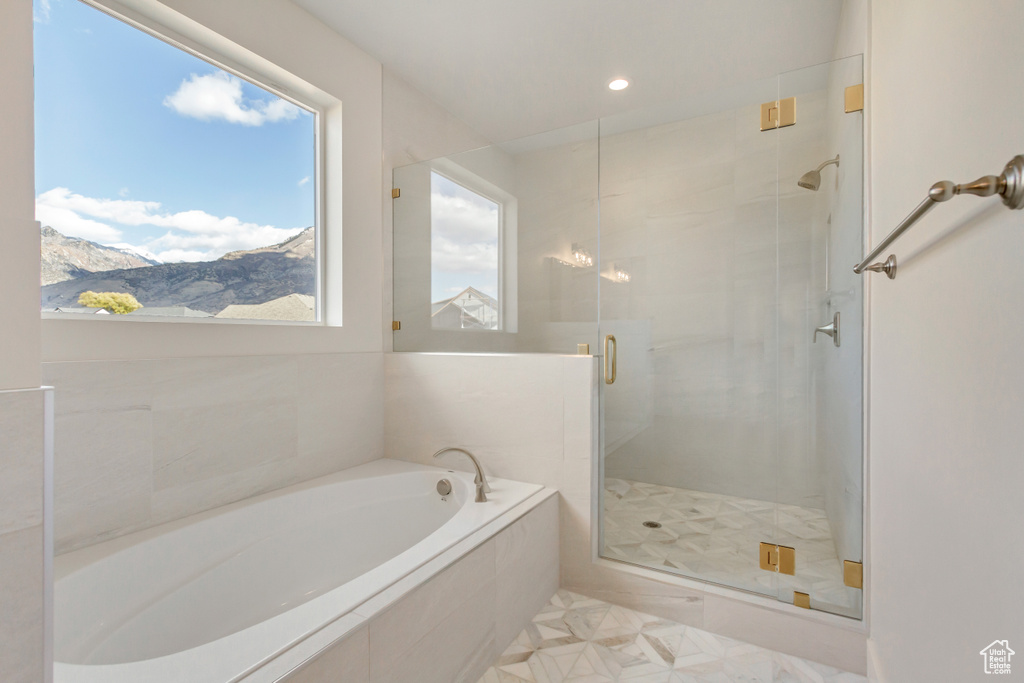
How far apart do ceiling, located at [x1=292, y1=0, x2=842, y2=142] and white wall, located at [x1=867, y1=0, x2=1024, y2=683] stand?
104cm

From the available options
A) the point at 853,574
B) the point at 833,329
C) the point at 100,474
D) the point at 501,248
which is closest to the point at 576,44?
the point at 501,248

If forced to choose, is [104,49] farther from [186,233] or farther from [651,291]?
[651,291]

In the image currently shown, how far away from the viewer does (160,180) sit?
5.93 ft

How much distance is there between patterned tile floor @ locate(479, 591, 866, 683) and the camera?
1554 millimetres

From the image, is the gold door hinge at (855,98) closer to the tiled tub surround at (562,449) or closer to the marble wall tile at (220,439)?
the tiled tub surround at (562,449)

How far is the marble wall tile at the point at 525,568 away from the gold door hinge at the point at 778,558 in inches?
31.2

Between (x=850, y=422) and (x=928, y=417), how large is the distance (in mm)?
875

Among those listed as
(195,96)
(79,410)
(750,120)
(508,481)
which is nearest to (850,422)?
(750,120)

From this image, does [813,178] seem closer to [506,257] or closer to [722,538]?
[506,257]

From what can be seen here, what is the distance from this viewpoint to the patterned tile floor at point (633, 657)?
1.55m

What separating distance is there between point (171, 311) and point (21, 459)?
1.34 m

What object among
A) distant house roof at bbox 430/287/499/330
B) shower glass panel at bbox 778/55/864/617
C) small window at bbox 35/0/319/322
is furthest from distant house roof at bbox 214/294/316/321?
shower glass panel at bbox 778/55/864/617

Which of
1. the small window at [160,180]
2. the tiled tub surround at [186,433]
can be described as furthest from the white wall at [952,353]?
the tiled tub surround at [186,433]

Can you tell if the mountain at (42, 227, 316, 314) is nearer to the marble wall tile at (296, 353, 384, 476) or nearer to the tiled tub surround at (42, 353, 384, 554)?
the tiled tub surround at (42, 353, 384, 554)
